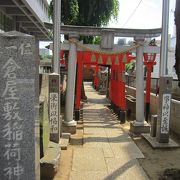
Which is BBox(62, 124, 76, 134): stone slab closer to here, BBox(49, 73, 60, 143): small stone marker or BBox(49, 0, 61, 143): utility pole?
BBox(49, 0, 61, 143): utility pole

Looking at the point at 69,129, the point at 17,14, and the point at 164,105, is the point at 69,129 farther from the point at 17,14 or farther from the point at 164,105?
the point at 17,14

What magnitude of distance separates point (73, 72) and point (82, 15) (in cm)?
811

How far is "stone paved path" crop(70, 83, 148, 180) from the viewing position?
24.1ft

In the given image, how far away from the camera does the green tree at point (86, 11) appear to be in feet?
61.0

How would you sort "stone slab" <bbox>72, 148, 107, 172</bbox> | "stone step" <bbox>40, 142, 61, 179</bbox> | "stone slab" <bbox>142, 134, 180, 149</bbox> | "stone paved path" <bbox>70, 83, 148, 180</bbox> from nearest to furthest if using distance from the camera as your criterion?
"stone step" <bbox>40, 142, 61, 179</bbox> < "stone paved path" <bbox>70, 83, 148, 180</bbox> < "stone slab" <bbox>72, 148, 107, 172</bbox> < "stone slab" <bbox>142, 134, 180, 149</bbox>

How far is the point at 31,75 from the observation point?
4.79m

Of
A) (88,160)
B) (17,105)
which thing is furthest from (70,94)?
(17,105)

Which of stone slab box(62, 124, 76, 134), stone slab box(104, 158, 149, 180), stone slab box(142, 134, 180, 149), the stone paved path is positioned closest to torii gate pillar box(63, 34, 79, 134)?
stone slab box(62, 124, 76, 134)

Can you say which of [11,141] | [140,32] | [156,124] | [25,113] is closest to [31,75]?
[25,113]

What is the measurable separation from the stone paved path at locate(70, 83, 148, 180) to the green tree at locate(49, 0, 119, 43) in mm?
7178

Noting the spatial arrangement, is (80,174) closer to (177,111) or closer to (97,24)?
(177,111)

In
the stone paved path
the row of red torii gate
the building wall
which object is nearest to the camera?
the stone paved path

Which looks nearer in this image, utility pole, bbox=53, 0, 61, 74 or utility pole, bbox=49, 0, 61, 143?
utility pole, bbox=49, 0, 61, 143

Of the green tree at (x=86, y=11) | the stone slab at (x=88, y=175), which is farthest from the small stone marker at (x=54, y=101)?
the green tree at (x=86, y=11)
